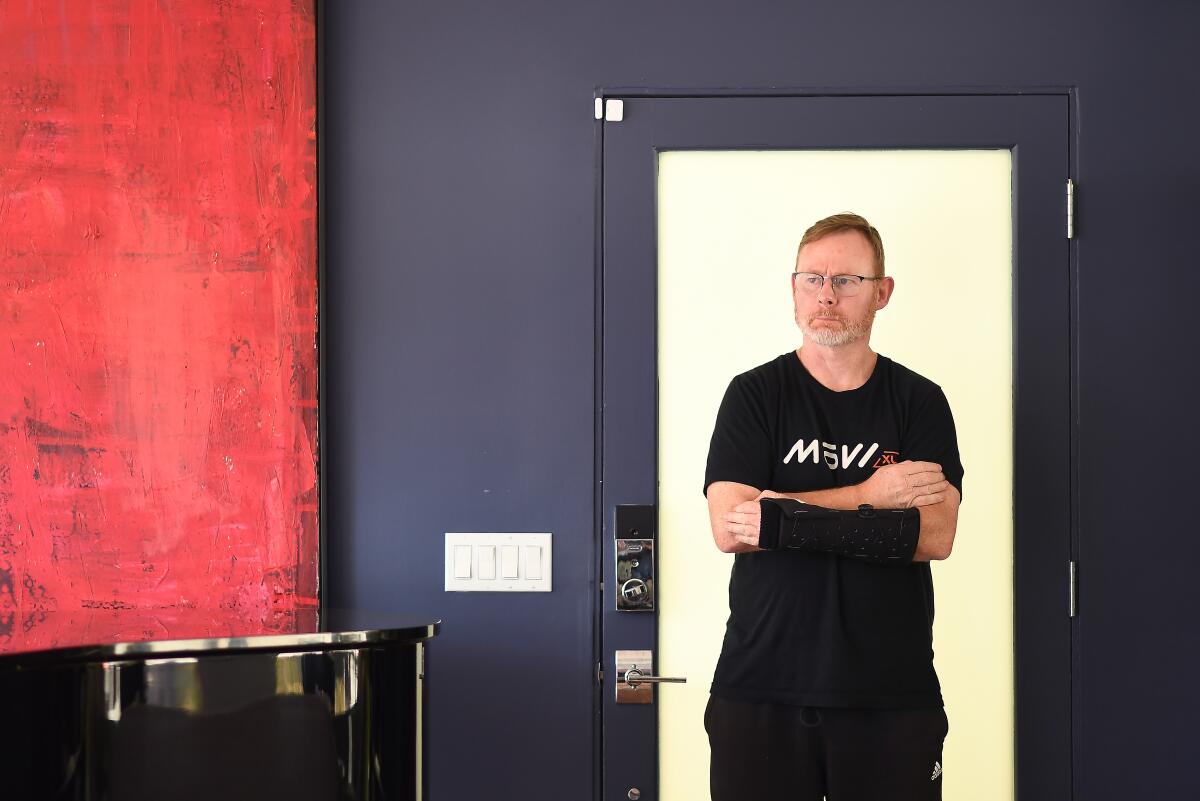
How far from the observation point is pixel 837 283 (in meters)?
2.39

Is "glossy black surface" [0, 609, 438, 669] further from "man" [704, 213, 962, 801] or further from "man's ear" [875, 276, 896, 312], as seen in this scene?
"man's ear" [875, 276, 896, 312]

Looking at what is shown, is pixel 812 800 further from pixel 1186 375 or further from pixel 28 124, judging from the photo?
pixel 28 124

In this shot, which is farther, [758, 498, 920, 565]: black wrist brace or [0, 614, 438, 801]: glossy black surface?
[758, 498, 920, 565]: black wrist brace

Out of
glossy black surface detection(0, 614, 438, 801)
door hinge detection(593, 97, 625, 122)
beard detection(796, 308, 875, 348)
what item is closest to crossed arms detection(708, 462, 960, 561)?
beard detection(796, 308, 875, 348)

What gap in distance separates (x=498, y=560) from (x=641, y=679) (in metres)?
0.44

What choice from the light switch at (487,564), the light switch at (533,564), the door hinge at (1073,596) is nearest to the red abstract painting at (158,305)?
the light switch at (487,564)

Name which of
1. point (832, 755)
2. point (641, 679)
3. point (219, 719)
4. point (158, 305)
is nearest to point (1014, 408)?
point (832, 755)

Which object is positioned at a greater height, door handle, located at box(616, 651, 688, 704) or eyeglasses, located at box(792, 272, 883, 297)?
eyeglasses, located at box(792, 272, 883, 297)

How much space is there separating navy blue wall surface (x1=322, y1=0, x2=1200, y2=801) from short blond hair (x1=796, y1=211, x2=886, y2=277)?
0.34 meters

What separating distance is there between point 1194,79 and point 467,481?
1981 millimetres

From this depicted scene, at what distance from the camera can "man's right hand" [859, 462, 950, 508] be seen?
2.10m

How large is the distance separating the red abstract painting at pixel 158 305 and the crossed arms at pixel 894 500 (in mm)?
997

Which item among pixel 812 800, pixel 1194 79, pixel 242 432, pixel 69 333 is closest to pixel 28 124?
pixel 69 333

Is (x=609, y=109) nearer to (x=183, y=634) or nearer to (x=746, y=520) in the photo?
(x=746, y=520)
